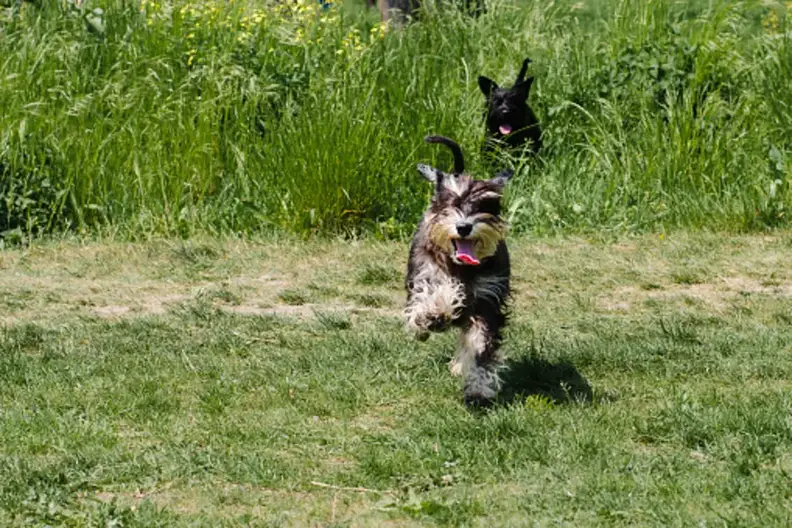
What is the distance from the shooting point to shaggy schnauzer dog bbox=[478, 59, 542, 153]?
39.4ft

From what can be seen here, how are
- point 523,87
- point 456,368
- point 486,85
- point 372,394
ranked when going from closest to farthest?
1. point 372,394
2. point 456,368
3. point 523,87
4. point 486,85

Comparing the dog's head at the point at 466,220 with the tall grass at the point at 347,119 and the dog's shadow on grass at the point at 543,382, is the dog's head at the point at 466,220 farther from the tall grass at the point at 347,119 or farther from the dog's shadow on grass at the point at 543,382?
the tall grass at the point at 347,119

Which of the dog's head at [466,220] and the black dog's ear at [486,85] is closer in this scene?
the dog's head at [466,220]

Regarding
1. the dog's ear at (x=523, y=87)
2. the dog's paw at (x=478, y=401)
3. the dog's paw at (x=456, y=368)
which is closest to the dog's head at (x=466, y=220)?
the dog's paw at (x=478, y=401)

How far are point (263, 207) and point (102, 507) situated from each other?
6596mm

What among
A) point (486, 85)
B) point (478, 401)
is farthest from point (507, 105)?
point (478, 401)

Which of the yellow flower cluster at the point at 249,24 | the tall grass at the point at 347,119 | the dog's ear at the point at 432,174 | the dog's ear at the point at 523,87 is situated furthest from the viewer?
the yellow flower cluster at the point at 249,24

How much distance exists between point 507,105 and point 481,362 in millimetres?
5842

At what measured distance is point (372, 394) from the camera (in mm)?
6855

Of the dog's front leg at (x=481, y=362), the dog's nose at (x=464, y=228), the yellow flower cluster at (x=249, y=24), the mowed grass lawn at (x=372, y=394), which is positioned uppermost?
the dog's nose at (x=464, y=228)

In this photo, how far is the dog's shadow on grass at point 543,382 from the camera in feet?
22.3

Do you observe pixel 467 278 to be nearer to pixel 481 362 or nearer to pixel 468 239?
pixel 468 239

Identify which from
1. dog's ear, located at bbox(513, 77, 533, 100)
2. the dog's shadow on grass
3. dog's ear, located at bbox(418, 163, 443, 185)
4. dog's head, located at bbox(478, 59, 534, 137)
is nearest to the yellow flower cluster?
dog's head, located at bbox(478, 59, 534, 137)

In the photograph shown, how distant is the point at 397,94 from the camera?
1217 cm
